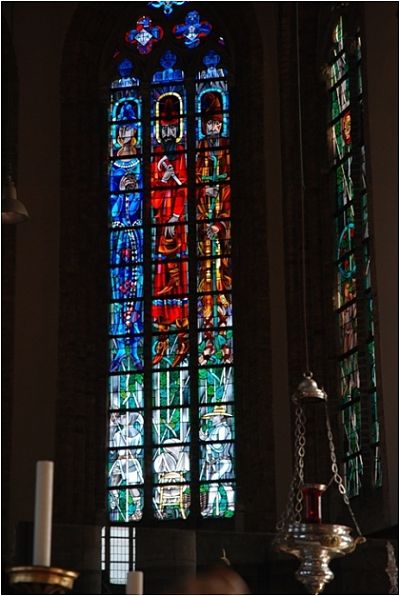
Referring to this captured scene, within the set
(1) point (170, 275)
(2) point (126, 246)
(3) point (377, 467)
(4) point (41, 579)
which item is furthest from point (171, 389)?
(4) point (41, 579)

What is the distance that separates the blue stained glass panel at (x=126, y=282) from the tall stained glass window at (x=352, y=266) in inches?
101

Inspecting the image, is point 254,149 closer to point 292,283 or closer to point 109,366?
point 292,283

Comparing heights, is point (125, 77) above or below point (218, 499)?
above

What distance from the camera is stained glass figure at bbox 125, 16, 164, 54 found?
1602cm

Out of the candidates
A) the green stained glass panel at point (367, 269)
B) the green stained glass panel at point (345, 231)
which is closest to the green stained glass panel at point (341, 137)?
the green stained glass panel at point (345, 231)

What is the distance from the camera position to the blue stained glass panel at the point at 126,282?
15.2 metres

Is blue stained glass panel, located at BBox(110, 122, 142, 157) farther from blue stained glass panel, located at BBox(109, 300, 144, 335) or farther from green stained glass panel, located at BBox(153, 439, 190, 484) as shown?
green stained glass panel, located at BBox(153, 439, 190, 484)

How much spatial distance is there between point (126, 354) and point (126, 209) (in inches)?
69.2

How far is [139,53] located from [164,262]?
2.67 metres

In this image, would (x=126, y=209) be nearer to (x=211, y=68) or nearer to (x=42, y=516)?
(x=211, y=68)

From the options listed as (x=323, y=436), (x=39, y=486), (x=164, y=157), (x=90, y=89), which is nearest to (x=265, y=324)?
(x=323, y=436)

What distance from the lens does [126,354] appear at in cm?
1494

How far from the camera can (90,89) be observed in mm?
15734

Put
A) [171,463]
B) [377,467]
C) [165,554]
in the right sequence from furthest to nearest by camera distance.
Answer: [171,463] → [377,467] → [165,554]
